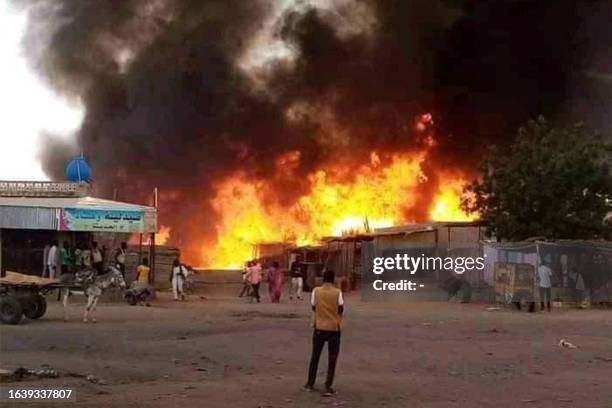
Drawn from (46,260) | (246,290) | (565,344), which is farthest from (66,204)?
(565,344)

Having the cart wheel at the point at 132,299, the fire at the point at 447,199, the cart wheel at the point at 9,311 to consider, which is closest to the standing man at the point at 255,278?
the cart wheel at the point at 132,299

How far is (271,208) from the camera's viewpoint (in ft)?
172

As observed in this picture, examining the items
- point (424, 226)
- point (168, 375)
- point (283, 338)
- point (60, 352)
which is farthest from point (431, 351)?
point (424, 226)

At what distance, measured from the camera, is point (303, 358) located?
13.9 m

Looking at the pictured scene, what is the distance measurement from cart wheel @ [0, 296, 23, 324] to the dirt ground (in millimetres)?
388

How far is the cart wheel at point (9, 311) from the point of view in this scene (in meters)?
18.3

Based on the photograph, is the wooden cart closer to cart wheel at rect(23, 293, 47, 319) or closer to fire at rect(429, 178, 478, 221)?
cart wheel at rect(23, 293, 47, 319)

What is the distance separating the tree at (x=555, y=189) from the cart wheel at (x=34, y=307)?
16904 millimetres

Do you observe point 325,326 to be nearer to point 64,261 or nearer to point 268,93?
point 64,261

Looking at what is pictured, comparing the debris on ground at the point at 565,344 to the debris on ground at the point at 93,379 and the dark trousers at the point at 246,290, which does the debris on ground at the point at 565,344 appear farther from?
the dark trousers at the point at 246,290

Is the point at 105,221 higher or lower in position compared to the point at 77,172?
lower

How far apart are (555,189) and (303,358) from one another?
17.8m

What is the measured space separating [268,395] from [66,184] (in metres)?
24.5

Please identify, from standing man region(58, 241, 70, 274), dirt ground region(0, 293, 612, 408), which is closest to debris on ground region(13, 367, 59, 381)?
dirt ground region(0, 293, 612, 408)
